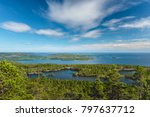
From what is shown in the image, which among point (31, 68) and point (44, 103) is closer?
point (44, 103)

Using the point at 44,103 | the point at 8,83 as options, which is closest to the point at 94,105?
the point at 44,103

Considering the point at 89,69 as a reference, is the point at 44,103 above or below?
above

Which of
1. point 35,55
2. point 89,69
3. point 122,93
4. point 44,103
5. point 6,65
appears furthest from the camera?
point 89,69

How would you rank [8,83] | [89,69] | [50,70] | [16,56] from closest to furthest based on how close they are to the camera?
[8,83] → [16,56] → [89,69] → [50,70]

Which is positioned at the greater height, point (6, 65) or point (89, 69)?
point (6, 65)

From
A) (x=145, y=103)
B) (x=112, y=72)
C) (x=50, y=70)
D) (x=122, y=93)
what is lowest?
(x=50, y=70)

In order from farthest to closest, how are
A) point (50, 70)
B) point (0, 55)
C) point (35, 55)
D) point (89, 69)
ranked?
point (50, 70), point (89, 69), point (35, 55), point (0, 55)

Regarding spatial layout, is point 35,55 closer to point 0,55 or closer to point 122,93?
point 0,55

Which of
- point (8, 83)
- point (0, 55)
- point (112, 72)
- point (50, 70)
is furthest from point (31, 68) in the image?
point (8, 83)

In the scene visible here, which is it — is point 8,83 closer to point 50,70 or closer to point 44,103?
point 44,103
